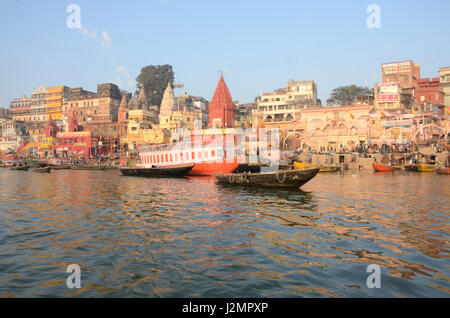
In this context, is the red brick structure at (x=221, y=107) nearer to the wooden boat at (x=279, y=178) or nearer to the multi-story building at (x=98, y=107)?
the wooden boat at (x=279, y=178)

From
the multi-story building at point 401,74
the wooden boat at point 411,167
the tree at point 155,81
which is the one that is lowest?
the wooden boat at point 411,167

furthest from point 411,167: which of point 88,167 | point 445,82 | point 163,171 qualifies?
point 88,167

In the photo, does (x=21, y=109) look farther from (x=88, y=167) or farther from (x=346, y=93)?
(x=346, y=93)

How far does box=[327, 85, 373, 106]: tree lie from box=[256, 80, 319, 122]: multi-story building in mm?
5258

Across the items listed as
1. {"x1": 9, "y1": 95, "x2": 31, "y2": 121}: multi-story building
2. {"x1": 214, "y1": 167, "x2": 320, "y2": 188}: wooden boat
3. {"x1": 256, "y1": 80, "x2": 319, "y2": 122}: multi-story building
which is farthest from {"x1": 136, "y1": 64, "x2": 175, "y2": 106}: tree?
{"x1": 214, "y1": 167, "x2": 320, "y2": 188}: wooden boat

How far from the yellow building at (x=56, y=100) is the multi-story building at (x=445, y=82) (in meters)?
96.9

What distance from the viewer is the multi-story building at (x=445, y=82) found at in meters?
62.6

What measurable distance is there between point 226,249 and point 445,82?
240ft

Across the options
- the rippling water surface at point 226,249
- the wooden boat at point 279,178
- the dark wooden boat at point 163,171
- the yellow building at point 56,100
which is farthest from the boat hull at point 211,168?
the yellow building at point 56,100

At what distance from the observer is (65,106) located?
94312 millimetres

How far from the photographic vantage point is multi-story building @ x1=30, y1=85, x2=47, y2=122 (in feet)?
320

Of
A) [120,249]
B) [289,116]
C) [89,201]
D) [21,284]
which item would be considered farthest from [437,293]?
[289,116]

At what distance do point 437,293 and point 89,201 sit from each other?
14179mm
